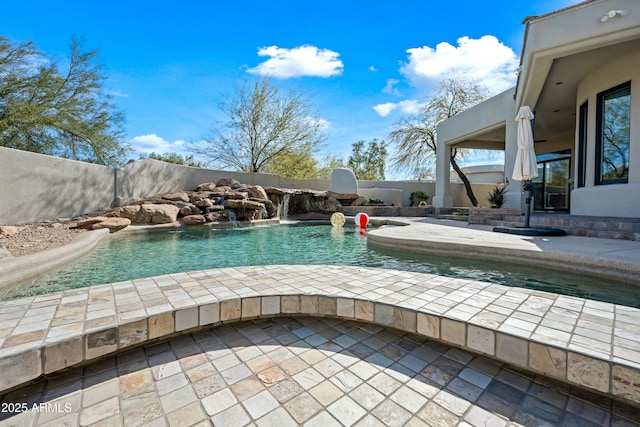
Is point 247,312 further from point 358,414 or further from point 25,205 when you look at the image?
point 25,205

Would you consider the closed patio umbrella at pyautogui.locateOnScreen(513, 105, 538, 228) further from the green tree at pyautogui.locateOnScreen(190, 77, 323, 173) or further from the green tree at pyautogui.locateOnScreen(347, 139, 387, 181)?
the green tree at pyautogui.locateOnScreen(347, 139, 387, 181)

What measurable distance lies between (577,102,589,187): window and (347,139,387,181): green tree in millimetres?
26494

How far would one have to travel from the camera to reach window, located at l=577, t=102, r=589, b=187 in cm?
725

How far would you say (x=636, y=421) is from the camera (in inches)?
48.0

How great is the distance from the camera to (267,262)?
4.37 m

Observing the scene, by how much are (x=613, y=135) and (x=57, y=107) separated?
647 inches

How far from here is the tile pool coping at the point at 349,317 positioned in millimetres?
1313

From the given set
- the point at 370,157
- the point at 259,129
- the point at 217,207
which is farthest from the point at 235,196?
the point at 370,157

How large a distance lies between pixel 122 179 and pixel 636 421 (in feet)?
40.1

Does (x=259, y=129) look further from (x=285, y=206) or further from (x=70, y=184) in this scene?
(x=70, y=184)

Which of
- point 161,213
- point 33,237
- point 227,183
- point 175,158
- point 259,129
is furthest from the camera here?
point 175,158

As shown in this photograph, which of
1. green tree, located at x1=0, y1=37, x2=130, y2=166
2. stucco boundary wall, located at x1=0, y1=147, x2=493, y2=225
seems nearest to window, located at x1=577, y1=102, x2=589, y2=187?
stucco boundary wall, located at x1=0, y1=147, x2=493, y2=225

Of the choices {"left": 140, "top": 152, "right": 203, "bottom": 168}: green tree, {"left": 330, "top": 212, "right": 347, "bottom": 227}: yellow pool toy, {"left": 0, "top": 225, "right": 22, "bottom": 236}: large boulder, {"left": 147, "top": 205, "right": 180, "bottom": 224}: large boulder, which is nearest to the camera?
{"left": 0, "top": 225, "right": 22, "bottom": 236}: large boulder

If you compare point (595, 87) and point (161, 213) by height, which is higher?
point (595, 87)
